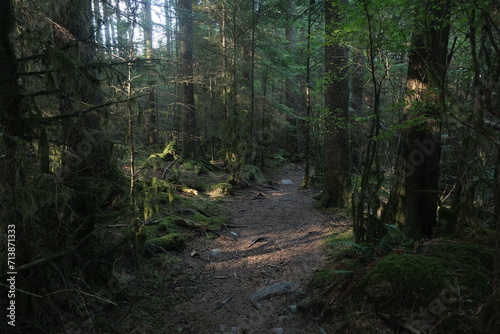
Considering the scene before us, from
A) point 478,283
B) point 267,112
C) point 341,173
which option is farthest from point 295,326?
point 267,112

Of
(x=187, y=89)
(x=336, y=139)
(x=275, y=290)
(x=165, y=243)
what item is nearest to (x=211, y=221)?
(x=165, y=243)

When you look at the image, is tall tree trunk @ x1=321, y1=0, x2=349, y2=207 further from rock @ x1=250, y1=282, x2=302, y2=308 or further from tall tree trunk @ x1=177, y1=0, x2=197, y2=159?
tall tree trunk @ x1=177, y1=0, x2=197, y2=159

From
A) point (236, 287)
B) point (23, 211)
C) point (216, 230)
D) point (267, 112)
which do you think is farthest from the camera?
point (267, 112)

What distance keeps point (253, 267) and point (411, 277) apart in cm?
303

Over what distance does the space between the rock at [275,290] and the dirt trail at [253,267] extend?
8 centimetres

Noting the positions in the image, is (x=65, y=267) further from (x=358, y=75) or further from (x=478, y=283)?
(x=358, y=75)

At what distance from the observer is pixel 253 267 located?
18.2 ft

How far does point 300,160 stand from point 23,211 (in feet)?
64.3

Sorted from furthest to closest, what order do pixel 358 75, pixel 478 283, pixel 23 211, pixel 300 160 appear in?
pixel 300 160
pixel 358 75
pixel 478 283
pixel 23 211

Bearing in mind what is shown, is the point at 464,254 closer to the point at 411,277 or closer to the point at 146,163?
the point at 411,277

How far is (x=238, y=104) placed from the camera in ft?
41.5

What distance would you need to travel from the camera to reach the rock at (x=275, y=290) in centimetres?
443

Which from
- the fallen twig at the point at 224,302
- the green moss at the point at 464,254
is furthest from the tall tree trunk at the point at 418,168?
the fallen twig at the point at 224,302

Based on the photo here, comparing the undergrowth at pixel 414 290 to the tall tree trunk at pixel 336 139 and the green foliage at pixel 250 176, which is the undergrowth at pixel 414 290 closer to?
the tall tree trunk at pixel 336 139
